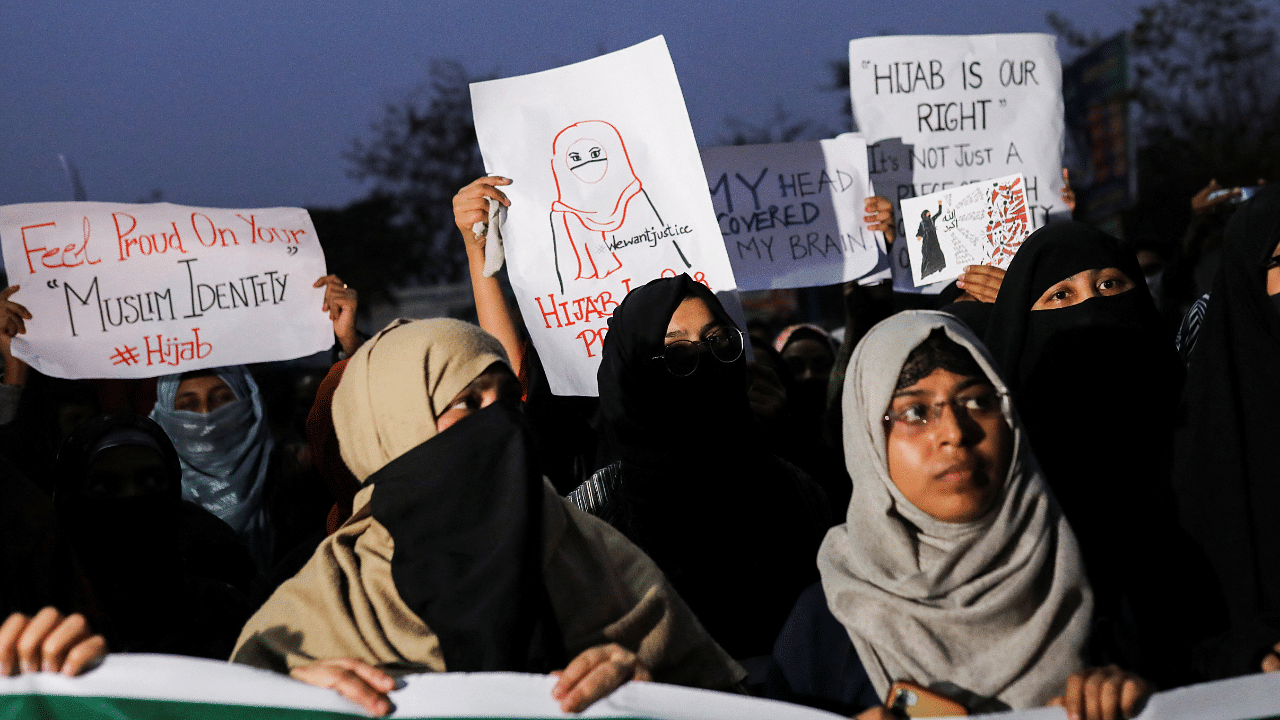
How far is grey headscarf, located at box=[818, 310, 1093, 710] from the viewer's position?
1.69 m

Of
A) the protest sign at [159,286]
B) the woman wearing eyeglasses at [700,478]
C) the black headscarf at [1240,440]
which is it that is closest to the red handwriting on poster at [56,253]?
the protest sign at [159,286]

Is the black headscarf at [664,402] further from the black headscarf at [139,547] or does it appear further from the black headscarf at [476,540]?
the black headscarf at [139,547]

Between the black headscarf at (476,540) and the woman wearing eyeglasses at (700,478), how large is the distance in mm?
643

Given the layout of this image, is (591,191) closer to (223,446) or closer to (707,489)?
(707,489)

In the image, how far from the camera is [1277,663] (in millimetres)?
1680

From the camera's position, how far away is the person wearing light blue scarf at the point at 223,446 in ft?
11.0

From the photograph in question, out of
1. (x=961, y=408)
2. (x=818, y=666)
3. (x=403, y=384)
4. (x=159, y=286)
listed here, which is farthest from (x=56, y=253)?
(x=961, y=408)

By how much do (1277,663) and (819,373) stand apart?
2.36 metres

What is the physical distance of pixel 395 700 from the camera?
1541 mm

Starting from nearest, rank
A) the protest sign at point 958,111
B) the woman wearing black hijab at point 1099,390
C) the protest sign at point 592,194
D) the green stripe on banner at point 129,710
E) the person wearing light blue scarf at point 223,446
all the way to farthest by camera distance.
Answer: the green stripe on banner at point 129,710, the woman wearing black hijab at point 1099,390, the protest sign at point 592,194, the person wearing light blue scarf at point 223,446, the protest sign at point 958,111

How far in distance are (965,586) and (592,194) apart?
1.62 metres

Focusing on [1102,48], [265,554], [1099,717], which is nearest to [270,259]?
[265,554]

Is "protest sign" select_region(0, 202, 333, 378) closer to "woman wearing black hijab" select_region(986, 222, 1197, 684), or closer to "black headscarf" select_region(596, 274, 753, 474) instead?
"black headscarf" select_region(596, 274, 753, 474)

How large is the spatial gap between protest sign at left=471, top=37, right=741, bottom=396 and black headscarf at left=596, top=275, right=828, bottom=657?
Answer: 470 mm
